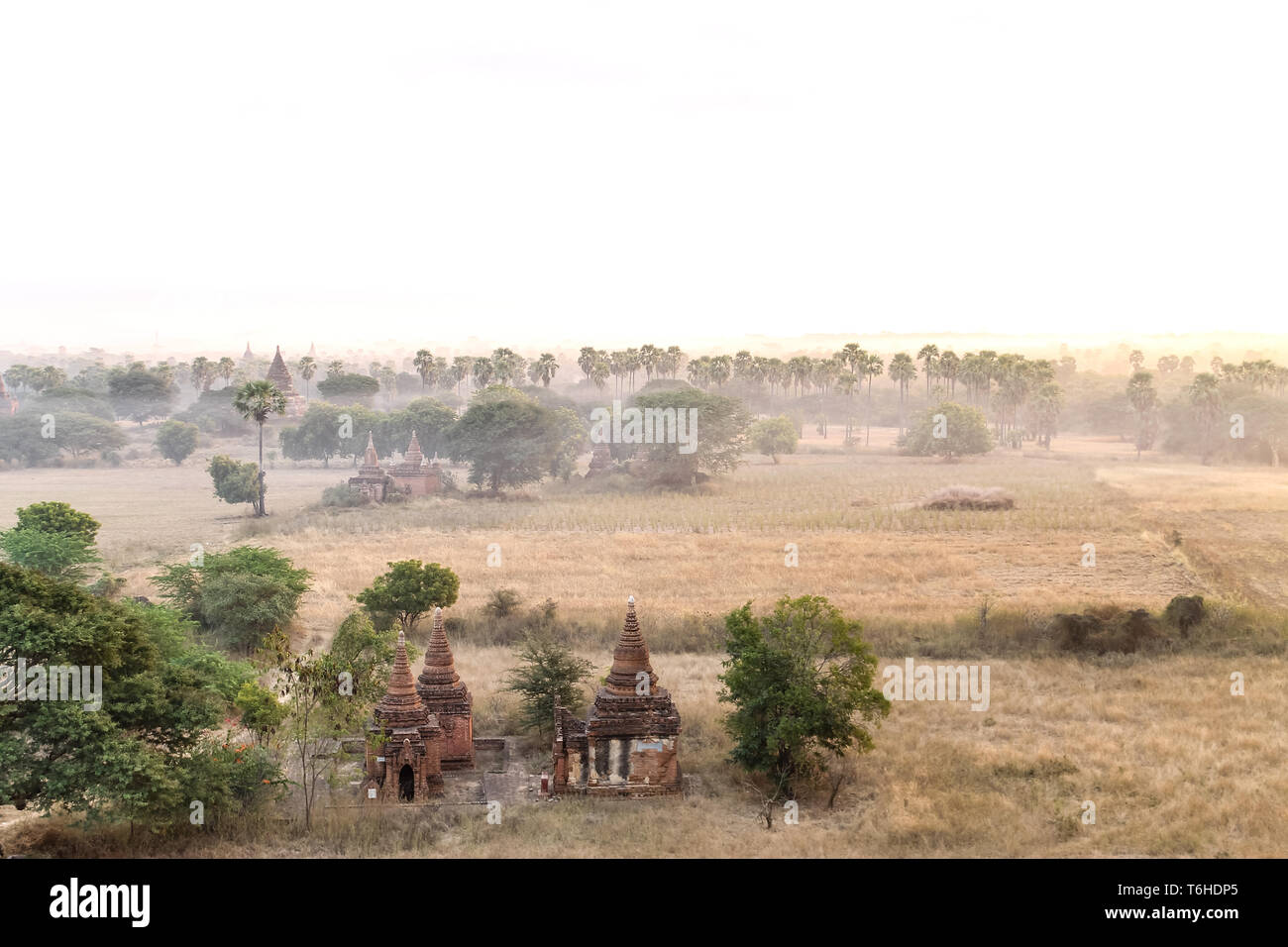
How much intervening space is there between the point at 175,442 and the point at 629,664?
95617 millimetres

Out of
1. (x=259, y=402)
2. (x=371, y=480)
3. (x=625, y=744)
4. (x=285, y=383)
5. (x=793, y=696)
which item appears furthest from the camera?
(x=285, y=383)

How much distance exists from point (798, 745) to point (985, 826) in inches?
171

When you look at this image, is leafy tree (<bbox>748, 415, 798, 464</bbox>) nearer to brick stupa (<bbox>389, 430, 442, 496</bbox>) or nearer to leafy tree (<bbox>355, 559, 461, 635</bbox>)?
brick stupa (<bbox>389, 430, 442, 496</bbox>)

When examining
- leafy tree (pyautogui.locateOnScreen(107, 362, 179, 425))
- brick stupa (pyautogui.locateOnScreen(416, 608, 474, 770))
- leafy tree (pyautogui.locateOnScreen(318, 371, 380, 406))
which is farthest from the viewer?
leafy tree (pyautogui.locateOnScreen(107, 362, 179, 425))

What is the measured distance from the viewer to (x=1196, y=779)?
25.6 metres

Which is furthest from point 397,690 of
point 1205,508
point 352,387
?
point 352,387

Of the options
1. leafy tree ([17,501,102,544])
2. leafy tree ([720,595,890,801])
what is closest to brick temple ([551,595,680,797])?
leafy tree ([720,595,890,801])

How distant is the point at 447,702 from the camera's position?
25172 mm

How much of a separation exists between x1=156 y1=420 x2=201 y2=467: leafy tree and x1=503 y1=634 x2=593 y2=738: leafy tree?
89.0 metres

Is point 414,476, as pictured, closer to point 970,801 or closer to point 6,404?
point 970,801

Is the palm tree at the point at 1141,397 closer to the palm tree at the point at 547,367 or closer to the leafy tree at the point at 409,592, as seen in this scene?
the palm tree at the point at 547,367

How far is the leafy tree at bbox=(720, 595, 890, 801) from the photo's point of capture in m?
24.5

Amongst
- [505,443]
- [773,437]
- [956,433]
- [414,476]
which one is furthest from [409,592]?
[956,433]

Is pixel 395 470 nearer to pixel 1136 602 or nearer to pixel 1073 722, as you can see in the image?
pixel 1136 602
